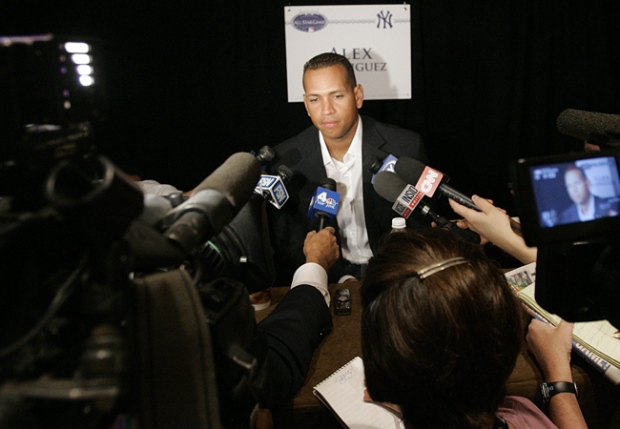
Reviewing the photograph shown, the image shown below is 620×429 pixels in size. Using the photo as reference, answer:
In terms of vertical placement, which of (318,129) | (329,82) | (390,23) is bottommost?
(318,129)

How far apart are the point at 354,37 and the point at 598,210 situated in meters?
2.02

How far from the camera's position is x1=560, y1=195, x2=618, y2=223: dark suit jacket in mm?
791

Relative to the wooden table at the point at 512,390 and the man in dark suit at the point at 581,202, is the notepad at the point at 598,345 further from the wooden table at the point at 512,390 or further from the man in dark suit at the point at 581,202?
the man in dark suit at the point at 581,202

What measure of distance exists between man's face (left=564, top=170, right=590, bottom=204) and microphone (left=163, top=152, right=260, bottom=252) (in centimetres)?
52

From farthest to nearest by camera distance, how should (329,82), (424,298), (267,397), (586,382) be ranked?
(329,82)
(586,382)
(267,397)
(424,298)

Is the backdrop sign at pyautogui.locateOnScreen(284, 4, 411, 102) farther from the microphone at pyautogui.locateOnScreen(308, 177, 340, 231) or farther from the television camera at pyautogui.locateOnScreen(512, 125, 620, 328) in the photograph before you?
the television camera at pyautogui.locateOnScreen(512, 125, 620, 328)

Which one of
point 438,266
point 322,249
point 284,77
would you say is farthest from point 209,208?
point 284,77

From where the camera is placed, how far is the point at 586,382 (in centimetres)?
116

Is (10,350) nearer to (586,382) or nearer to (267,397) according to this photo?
(267,397)

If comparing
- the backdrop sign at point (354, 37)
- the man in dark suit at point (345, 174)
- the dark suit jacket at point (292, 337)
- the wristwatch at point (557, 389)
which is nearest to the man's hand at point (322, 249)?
the dark suit jacket at point (292, 337)

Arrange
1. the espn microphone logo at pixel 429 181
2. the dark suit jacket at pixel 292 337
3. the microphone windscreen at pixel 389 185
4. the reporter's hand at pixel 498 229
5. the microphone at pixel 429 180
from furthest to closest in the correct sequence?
the microphone windscreen at pixel 389 185 < the espn microphone logo at pixel 429 181 < the microphone at pixel 429 180 < the reporter's hand at pixel 498 229 < the dark suit jacket at pixel 292 337


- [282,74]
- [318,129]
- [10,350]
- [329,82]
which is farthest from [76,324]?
[282,74]

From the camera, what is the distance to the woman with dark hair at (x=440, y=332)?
0.73 meters

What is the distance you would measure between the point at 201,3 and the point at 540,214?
226cm
